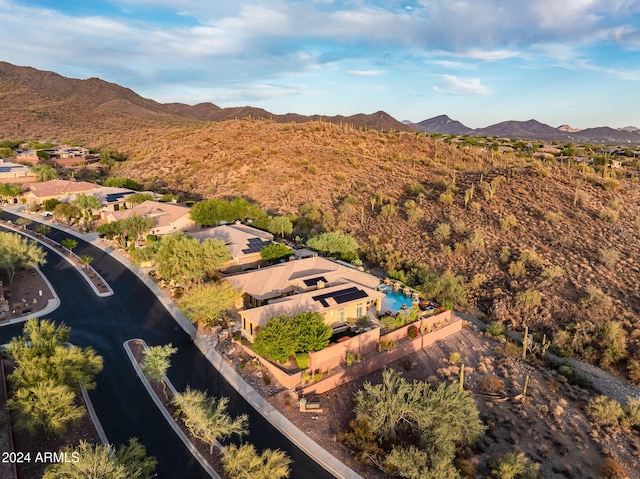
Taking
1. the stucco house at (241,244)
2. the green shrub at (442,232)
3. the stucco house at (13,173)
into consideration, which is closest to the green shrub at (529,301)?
the green shrub at (442,232)

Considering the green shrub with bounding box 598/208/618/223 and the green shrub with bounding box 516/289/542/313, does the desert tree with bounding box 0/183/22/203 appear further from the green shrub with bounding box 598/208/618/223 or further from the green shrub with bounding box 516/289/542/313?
the green shrub with bounding box 598/208/618/223

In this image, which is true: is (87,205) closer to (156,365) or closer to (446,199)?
(156,365)

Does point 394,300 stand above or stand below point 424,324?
above

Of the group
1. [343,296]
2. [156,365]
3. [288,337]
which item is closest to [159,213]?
[343,296]

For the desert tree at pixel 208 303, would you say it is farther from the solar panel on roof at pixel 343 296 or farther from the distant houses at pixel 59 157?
the distant houses at pixel 59 157

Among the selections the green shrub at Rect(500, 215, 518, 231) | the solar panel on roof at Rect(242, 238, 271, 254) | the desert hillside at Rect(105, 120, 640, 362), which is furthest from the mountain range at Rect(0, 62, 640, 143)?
the solar panel on roof at Rect(242, 238, 271, 254)
